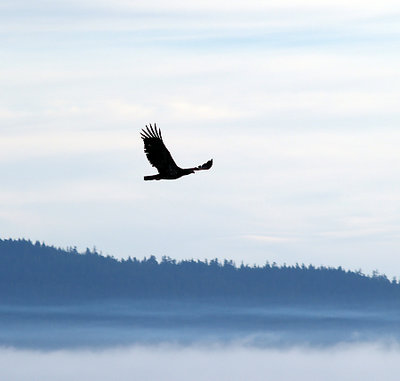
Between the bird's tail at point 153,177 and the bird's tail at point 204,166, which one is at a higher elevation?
the bird's tail at point 204,166

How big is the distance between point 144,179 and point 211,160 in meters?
3.42

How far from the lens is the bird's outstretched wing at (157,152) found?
48.2m

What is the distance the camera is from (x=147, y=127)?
159 ft

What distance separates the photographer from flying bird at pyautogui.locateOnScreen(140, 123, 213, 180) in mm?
48250

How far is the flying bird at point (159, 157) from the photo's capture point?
4825 centimetres

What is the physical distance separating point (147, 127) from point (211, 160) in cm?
341

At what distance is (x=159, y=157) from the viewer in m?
48.5

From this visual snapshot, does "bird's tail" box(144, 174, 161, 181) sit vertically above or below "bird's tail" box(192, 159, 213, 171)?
below

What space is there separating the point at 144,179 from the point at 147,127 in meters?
2.00

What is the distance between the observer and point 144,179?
159 feet

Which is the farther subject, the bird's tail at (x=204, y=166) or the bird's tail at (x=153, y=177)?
the bird's tail at (x=204, y=166)

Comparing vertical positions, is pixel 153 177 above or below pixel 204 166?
below

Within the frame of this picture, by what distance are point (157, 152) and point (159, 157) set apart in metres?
0.24

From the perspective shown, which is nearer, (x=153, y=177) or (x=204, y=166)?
(x=153, y=177)
